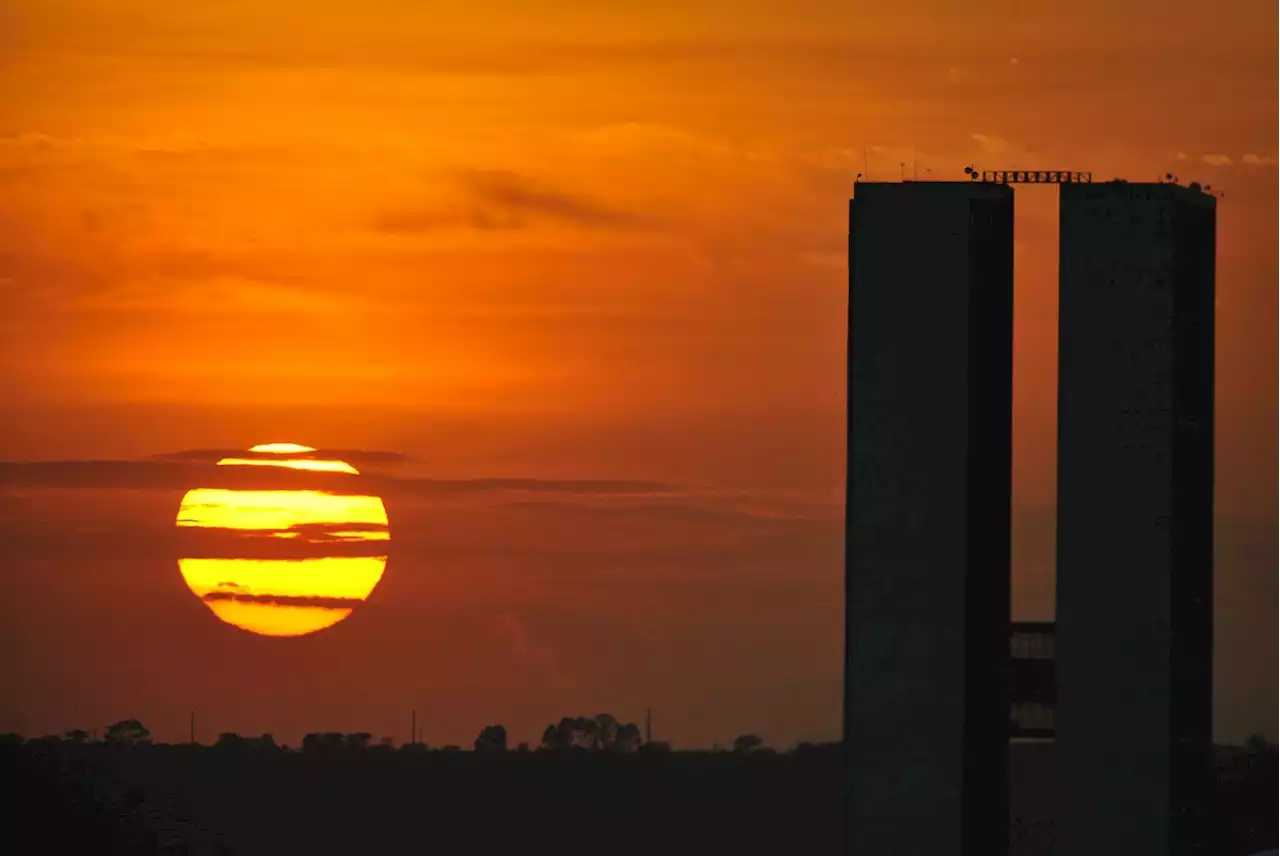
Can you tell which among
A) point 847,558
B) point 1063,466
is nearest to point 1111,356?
point 1063,466

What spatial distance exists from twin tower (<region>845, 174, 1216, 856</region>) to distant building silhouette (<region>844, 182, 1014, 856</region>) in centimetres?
11

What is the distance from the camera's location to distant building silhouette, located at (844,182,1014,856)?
5325 inches

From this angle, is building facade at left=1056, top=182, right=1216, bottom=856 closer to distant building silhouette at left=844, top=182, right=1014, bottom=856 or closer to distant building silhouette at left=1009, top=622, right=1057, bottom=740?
distant building silhouette at left=1009, top=622, right=1057, bottom=740

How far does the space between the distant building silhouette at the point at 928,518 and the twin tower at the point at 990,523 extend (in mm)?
110

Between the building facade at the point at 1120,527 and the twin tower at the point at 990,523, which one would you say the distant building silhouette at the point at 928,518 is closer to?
the twin tower at the point at 990,523

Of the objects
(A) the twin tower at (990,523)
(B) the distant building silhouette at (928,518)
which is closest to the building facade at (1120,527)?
(A) the twin tower at (990,523)

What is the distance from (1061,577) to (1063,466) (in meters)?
5.53

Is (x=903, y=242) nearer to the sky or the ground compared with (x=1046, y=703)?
nearer to the sky

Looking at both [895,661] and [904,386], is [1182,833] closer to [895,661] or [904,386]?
[895,661]

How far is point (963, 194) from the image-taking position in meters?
136

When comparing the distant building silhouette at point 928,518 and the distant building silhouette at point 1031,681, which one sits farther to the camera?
the distant building silhouette at point 1031,681

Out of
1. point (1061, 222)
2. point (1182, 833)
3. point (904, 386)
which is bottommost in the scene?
point (1182, 833)

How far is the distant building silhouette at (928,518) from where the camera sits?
13525 centimetres

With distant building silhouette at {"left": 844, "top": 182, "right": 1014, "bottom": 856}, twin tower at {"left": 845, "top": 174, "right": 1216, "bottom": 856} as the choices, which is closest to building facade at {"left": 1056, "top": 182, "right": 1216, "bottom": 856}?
twin tower at {"left": 845, "top": 174, "right": 1216, "bottom": 856}
